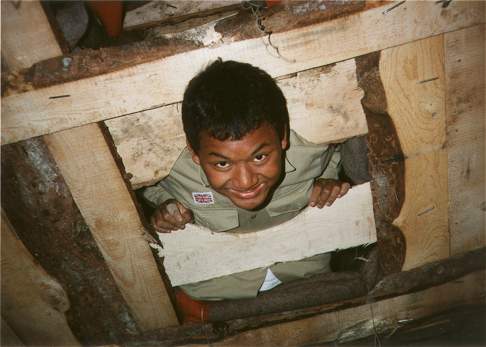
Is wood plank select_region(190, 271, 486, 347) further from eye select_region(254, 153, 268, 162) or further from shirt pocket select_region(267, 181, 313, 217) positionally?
eye select_region(254, 153, 268, 162)

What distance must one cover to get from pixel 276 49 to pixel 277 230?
91cm

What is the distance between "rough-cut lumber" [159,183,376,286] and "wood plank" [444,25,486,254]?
17.0 inches

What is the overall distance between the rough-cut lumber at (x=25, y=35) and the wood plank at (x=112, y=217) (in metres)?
0.27

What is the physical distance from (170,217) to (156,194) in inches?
12.8

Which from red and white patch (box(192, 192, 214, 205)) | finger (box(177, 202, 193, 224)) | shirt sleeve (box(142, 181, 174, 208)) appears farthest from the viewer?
shirt sleeve (box(142, 181, 174, 208))

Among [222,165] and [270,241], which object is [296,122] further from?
[270,241]

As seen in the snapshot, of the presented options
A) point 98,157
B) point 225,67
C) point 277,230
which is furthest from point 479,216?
point 98,157

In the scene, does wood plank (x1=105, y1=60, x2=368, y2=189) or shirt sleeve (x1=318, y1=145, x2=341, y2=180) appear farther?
shirt sleeve (x1=318, y1=145, x2=341, y2=180)

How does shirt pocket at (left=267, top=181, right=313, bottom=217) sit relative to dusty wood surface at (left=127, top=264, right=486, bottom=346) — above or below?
above

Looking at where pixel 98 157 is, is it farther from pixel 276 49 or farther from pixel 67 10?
pixel 276 49

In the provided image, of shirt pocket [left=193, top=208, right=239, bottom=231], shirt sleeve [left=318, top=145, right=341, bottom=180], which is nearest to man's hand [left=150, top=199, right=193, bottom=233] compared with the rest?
shirt pocket [left=193, top=208, right=239, bottom=231]

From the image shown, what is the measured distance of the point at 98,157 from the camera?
137 cm

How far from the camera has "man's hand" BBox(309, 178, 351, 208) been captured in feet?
5.72

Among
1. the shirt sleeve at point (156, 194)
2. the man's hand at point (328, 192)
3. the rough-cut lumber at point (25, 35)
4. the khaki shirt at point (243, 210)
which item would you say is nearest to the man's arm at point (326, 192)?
the man's hand at point (328, 192)
